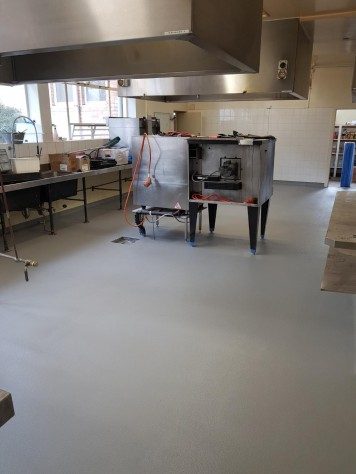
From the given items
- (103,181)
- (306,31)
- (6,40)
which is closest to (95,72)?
(6,40)

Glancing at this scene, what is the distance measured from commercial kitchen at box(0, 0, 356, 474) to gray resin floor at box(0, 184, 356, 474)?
11mm

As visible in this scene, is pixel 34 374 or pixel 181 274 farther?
pixel 181 274

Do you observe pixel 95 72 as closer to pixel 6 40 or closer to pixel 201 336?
pixel 6 40

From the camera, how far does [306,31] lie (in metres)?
3.33

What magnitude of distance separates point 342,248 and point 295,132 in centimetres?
740

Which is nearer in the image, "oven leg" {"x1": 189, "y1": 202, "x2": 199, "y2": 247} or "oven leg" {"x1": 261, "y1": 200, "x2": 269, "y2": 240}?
"oven leg" {"x1": 189, "y1": 202, "x2": 199, "y2": 247}

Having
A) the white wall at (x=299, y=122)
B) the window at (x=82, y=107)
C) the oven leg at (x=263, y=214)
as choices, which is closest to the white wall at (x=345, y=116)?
the white wall at (x=299, y=122)

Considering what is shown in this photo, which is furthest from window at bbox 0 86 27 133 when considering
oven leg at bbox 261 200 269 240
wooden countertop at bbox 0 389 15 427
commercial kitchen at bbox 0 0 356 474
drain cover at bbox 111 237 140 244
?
wooden countertop at bbox 0 389 15 427

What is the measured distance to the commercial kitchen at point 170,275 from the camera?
3.75ft

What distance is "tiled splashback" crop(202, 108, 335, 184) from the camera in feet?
27.0

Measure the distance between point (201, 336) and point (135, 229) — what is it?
2.74 meters

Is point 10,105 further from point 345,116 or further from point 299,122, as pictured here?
point 345,116

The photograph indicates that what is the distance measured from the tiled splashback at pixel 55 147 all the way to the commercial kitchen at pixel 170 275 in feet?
0.10

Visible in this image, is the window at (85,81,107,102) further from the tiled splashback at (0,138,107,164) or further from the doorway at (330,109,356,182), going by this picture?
the doorway at (330,109,356,182)
